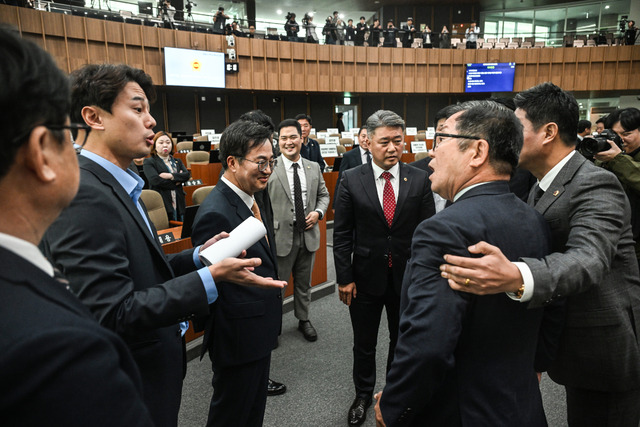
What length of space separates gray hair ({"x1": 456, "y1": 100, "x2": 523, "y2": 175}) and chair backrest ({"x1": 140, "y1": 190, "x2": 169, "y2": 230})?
3.20 meters

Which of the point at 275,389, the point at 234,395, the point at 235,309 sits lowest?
the point at 275,389

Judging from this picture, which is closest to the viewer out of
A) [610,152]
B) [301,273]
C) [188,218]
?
[610,152]

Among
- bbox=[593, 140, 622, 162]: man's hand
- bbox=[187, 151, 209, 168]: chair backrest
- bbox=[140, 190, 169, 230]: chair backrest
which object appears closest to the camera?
bbox=[593, 140, 622, 162]: man's hand

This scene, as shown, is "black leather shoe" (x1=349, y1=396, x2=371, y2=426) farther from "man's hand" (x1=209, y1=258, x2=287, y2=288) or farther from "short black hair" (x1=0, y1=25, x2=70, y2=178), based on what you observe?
"short black hair" (x1=0, y1=25, x2=70, y2=178)

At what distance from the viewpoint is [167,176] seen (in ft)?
14.3

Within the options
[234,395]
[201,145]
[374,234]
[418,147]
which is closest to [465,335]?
[234,395]

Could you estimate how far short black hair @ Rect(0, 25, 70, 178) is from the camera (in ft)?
1.56

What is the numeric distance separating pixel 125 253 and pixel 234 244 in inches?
12.3

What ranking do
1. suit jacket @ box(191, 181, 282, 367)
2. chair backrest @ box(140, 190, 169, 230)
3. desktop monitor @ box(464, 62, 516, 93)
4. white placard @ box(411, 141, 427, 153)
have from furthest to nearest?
desktop monitor @ box(464, 62, 516, 93) → white placard @ box(411, 141, 427, 153) → chair backrest @ box(140, 190, 169, 230) → suit jacket @ box(191, 181, 282, 367)

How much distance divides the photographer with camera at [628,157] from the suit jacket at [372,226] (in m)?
0.90

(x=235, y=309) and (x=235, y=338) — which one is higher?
(x=235, y=309)

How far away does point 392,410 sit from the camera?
40.9 inches

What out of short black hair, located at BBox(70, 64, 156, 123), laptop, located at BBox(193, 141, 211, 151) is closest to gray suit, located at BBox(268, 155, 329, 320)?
short black hair, located at BBox(70, 64, 156, 123)

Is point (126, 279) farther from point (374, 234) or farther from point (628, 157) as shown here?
point (628, 157)
